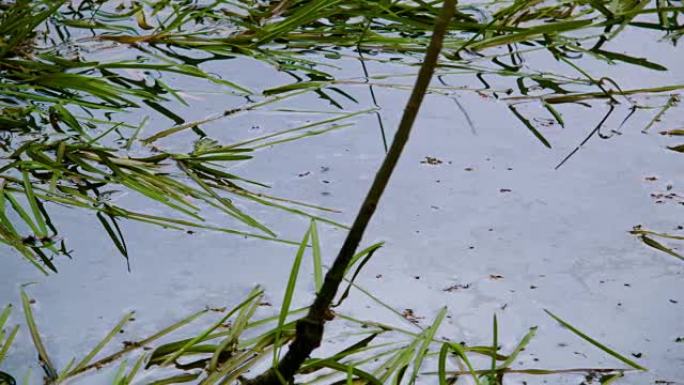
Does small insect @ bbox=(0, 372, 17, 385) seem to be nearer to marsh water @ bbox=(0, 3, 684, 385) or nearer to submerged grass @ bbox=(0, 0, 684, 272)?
marsh water @ bbox=(0, 3, 684, 385)

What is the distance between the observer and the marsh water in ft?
3.72

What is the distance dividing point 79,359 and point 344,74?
0.82 metres

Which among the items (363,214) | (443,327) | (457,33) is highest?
(363,214)

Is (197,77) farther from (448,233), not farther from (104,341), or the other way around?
(104,341)

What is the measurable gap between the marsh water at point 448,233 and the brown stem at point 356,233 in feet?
0.77

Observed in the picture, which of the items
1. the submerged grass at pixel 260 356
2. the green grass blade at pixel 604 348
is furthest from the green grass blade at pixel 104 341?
the green grass blade at pixel 604 348

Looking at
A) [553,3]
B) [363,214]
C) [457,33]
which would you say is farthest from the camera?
[553,3]

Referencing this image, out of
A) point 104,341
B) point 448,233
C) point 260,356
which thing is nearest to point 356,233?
point 260,356

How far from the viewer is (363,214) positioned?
31.9 inches

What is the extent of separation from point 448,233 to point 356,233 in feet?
1.64

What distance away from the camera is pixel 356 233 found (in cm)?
82

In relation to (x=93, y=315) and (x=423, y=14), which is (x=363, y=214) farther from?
(x=423, y=14)

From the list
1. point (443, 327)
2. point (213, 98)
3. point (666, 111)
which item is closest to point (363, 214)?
point (443, 327)

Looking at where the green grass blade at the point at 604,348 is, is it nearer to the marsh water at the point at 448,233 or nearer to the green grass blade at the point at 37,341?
the marsh water at the point at 448,233
